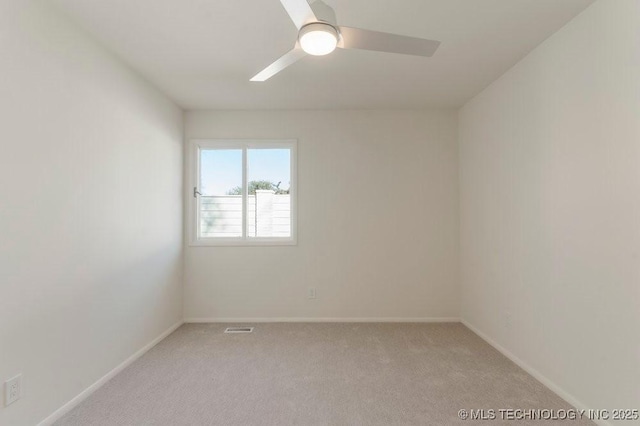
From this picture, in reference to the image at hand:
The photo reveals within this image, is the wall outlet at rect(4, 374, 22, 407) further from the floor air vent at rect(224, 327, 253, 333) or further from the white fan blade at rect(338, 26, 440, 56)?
the white fan blade at rect(338, 26, 440, 56)

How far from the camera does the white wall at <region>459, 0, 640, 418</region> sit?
178 centimetres

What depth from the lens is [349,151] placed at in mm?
3893

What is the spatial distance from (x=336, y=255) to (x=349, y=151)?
4.11ft

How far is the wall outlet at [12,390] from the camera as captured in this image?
1.68 meters

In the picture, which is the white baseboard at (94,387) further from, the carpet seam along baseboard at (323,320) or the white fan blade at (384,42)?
the white fan blade at (384,42)

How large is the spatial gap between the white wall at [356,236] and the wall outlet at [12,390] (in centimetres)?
211

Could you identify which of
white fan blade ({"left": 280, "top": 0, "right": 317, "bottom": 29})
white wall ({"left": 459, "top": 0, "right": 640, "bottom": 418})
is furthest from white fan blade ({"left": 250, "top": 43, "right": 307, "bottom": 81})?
white wall ({"left": 459, "top": 0, "right": 640, "bottom": 418})

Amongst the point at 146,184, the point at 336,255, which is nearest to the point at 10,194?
the point at 146,184

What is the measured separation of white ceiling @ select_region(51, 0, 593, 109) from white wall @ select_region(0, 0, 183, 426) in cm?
33

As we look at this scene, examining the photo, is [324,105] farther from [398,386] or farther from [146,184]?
[398,386]

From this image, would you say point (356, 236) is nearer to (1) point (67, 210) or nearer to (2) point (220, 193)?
(2) point (220, 193)

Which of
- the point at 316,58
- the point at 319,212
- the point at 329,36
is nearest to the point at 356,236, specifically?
the point at 319,212

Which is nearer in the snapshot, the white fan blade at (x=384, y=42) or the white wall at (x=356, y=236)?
the white fan blade at (x=384, y=42)

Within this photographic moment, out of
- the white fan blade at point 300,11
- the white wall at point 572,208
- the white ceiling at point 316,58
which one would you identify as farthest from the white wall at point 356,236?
the white fan blade at point 300,11
